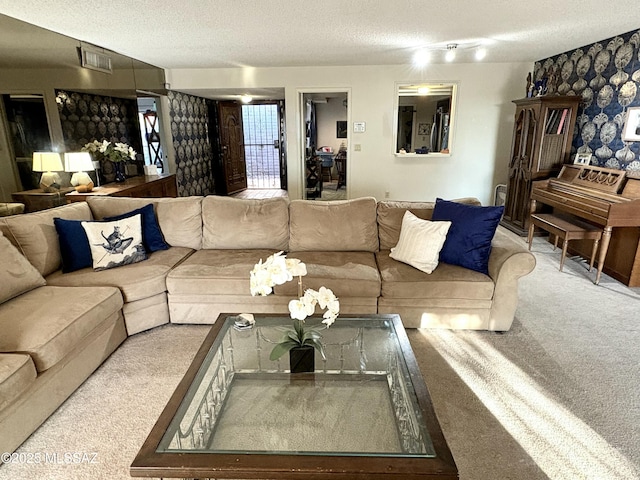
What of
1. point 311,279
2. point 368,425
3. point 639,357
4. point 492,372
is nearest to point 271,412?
point 368,425

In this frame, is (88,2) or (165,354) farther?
(88,2)

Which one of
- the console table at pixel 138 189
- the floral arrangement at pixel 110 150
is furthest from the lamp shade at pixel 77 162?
the floral arrangement at pixel 110 150

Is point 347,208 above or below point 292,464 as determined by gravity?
above

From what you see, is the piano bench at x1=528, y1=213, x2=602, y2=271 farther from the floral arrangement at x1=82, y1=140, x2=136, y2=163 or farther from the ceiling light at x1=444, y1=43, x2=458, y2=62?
the floral arrangement at x1=82, y1=140, x2=136, y2=163

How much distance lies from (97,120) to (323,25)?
2.88m

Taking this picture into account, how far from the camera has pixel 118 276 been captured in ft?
8.36

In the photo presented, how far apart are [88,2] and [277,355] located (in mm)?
3073

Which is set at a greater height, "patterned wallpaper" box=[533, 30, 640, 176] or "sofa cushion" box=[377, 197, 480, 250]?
"patterned wallpaper" box=[533, 30, 640, 176]

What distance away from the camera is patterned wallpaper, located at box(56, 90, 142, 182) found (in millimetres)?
3947

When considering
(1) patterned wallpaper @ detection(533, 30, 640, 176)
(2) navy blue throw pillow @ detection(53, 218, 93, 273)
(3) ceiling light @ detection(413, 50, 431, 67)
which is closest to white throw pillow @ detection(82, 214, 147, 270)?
(2) navy blue throw pillow @ detection(53, 218, 93, 273)

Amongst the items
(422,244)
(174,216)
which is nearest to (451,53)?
(422,244)

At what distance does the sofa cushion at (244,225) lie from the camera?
122 inches

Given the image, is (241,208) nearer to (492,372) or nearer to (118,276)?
(118,276)

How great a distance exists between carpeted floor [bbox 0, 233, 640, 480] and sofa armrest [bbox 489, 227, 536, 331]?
14 centimetres
